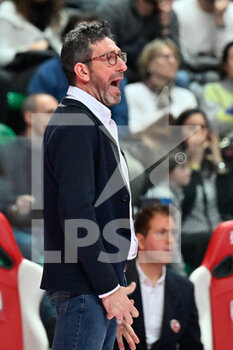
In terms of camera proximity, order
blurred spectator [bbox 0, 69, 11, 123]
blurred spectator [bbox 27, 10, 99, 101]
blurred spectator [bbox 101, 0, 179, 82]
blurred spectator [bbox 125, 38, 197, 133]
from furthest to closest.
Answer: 1. blurred spectator [bbox 101, 0, 179, 82]
2. blurred spectator [bbox 125, 38, 197, 133]
3. blurred spectator [bbox 0, 69, 11, 123]
4. blurred spectator [bbox 27, 10, 99, 101]

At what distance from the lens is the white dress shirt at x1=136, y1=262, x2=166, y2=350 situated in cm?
392

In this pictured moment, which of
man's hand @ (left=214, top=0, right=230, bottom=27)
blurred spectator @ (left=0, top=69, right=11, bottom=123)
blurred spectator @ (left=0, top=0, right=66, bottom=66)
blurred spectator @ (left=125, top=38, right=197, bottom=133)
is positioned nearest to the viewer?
A: blurred spectator @ (left=0, top=69, right=11, bottom=123)

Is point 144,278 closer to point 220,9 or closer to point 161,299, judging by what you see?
point 161,299

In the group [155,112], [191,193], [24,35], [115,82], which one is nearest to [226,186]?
[191,193]

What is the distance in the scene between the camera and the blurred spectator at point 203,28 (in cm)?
681

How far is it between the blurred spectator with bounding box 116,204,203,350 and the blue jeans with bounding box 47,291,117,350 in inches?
45.4

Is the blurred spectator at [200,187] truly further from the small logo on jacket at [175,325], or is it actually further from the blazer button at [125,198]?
the blazer button at [125,198]

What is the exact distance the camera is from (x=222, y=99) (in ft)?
20.5

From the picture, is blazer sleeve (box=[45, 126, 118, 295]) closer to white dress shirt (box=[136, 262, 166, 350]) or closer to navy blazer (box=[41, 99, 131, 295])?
navy blazer (box=[41, 99, 131, 295])

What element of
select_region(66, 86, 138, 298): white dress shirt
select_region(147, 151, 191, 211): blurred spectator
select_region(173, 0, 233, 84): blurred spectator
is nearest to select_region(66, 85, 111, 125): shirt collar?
select_region(66, 86, 138, 298): white dress shirt

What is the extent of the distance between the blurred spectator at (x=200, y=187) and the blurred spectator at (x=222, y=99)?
0.52 metres

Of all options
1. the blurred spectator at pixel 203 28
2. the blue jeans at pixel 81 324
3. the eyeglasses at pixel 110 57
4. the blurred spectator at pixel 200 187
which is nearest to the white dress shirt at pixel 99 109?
the eyeglasses at pixel 110 57

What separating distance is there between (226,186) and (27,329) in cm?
206

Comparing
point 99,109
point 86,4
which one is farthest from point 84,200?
point 86,4
